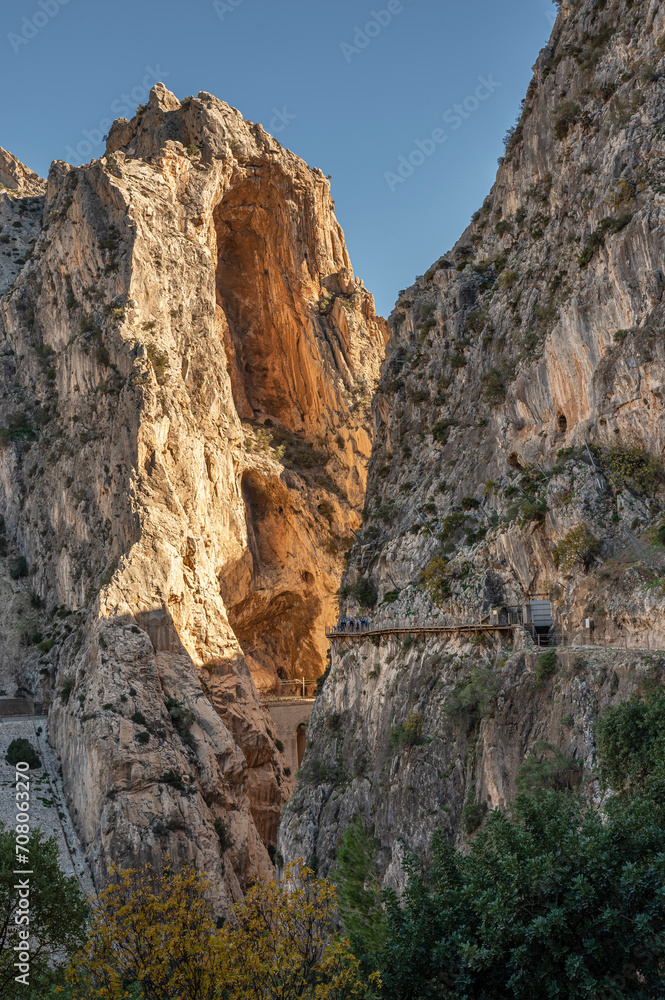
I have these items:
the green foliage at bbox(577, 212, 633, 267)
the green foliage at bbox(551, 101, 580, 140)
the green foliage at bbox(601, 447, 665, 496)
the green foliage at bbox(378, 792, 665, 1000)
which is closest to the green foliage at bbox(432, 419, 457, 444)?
the green foliage at bbox(577, 212, 633, 267)

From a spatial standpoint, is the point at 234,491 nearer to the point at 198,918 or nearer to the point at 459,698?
the point at 459,698

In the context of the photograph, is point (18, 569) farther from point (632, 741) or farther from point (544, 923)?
point (544, 923)

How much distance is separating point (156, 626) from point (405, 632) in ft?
65.7

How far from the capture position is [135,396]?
5634 cm

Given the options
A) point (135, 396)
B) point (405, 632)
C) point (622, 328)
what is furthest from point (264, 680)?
point (622, 328)

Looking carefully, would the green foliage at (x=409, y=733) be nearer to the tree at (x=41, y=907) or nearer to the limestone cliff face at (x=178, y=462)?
the tree at (x=41, y=907)

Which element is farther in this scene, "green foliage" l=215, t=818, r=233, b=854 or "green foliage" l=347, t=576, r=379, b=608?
"green foliage" l=215, t=818, r=233, b=854

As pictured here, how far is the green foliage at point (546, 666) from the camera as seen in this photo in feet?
85.6

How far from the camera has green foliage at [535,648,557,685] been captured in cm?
2609

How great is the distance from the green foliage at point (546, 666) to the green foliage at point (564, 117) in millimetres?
28069

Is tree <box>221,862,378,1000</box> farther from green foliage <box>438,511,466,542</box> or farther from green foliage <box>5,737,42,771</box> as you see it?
green foliage <box>5,737,42,771</box>

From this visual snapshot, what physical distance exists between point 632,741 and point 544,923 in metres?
7.72

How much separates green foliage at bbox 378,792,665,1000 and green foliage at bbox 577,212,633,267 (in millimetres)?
25691

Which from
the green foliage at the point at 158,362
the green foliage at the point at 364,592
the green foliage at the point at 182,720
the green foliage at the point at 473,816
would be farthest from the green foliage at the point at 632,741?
the green foliage at the point at 158,362
